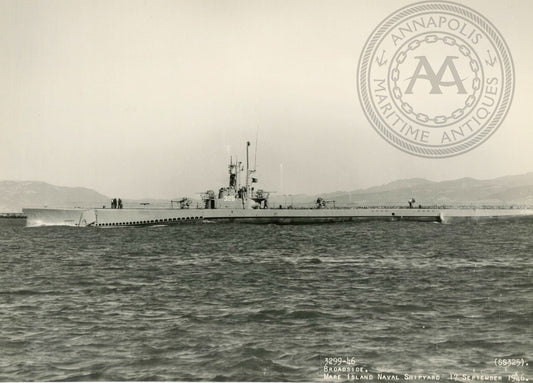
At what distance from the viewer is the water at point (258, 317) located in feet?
30.1

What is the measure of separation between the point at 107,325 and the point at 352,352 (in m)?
5.58

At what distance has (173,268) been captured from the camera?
69.5 feet

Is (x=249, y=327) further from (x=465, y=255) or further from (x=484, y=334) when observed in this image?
(x=465, y=255)

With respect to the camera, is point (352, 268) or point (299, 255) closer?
point (352, 268)

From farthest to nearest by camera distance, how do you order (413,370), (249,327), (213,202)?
(213,202)
(249,327)
(413,370)

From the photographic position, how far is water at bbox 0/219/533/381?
9.18 m

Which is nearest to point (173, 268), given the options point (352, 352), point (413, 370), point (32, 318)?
point (32, 318)

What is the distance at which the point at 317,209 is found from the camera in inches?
2355

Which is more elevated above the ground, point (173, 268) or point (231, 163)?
point (231, 163)

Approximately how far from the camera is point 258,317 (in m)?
12.5

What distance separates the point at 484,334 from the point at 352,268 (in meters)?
10.1

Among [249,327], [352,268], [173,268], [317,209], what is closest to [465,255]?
[352,268]

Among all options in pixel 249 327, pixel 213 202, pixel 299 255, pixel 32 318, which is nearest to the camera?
pixel 249 327

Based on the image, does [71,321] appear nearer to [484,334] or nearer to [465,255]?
[484,334]
